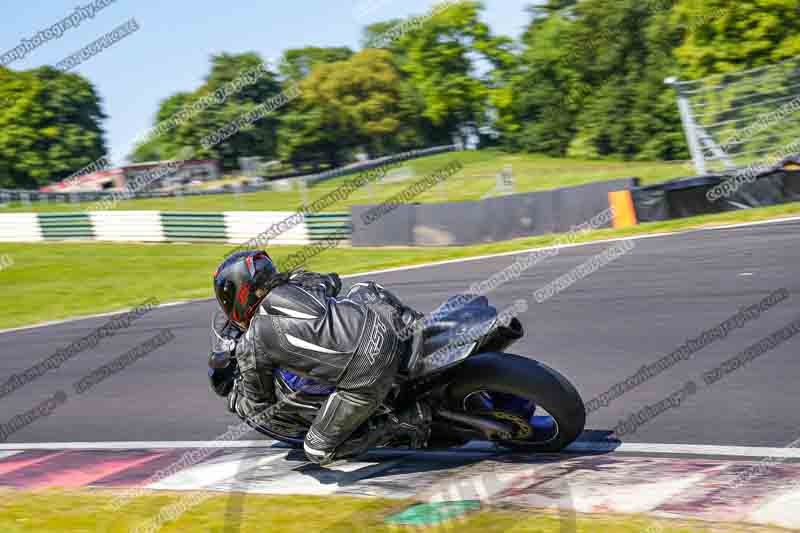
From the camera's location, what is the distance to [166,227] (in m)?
25.3

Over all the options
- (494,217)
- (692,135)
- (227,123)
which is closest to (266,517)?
(494,217)

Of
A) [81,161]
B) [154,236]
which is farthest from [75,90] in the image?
[154,236]

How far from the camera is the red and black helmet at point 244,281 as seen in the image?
475cm

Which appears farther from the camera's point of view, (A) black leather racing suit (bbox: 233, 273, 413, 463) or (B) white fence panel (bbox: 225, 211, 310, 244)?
(B) white fence panel (bbox: 225, 211, 310, 244)

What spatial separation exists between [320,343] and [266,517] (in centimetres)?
90

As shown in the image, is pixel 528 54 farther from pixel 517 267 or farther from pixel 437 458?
pixel 437 458

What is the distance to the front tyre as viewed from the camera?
4691 mm

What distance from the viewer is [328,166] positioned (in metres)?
73.1

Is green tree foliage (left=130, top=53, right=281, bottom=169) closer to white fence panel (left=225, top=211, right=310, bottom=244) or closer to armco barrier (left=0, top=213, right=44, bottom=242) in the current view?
armco barrier (left=0, top=213, right=44, bottom=242)

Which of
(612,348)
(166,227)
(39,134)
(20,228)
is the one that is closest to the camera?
(612,348)

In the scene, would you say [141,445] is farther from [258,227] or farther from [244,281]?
[258,227]

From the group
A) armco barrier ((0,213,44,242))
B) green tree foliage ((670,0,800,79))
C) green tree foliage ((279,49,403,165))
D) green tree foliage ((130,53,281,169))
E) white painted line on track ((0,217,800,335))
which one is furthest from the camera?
A: green tree foliage ((279,49,403,165))

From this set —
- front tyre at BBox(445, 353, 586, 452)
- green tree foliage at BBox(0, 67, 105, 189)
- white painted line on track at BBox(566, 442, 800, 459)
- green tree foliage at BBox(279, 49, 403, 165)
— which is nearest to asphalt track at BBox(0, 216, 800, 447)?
white painted line on track at BBox(566, 442, 800, 459)

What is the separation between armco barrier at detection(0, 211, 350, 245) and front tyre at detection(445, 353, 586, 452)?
16.3 meters
